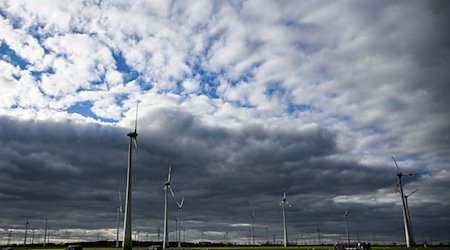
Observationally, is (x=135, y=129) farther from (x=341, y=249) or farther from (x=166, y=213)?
(x=341, y=249)

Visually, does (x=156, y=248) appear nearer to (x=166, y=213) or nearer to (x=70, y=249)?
(x=166, y=213)

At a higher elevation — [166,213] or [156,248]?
[166,213]

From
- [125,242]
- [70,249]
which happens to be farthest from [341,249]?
[70,249]

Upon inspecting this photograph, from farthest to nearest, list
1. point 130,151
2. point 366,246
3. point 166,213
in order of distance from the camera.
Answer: point 166,213, point 366,246, point 130,151

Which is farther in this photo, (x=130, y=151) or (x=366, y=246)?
(x=366, y=246)

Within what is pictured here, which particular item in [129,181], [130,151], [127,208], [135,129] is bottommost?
[127,208]

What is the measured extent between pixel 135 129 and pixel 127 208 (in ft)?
128

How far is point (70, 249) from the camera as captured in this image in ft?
481

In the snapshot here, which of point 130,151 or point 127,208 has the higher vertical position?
point 130,151

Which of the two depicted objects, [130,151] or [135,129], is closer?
[130,151]

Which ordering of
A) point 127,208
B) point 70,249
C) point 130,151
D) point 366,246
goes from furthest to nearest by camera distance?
point 366,246
point 70,249
point 130,151
point 127,208

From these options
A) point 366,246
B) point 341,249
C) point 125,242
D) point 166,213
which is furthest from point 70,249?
point 366,246

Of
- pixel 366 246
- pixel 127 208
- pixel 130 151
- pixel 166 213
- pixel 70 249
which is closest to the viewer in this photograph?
pixel 127 208

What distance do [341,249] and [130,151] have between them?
8262 centimetres
